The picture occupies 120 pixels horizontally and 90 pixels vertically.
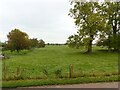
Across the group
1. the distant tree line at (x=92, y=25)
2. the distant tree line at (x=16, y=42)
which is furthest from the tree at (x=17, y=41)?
the distant tree line at (x=92, y=25)

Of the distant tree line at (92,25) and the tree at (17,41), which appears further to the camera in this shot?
the tree at (17,41)

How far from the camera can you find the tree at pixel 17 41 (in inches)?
2972

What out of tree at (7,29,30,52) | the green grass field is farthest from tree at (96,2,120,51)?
tree at (7,29,30,52)

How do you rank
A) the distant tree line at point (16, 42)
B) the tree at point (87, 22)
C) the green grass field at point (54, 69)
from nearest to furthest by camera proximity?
the green grass field at point (54, 69)
the tree at point (87, 22)
the distant tree line at point (16, 42)

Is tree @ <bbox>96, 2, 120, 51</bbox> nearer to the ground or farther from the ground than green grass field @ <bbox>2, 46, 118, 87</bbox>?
Result: farther from the ground

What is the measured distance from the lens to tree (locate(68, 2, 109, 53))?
5634 centimetres

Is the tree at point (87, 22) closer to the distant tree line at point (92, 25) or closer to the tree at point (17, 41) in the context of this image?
the distant tree line at point (92, 25)

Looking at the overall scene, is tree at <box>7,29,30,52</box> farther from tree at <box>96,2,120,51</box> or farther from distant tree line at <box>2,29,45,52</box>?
tree at <box>96,2,120,51</box>

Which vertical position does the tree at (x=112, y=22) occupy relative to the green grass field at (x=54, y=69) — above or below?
above

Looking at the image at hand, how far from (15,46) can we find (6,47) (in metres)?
3.32

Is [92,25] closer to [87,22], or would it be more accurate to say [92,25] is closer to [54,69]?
[87,22]

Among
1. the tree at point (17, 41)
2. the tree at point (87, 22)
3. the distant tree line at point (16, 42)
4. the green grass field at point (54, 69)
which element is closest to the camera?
the green grass field at point (54, 69)

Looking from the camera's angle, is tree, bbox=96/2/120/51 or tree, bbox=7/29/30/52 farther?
tree, bbox=7/29/30/52

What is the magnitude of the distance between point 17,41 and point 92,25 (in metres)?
27.7
